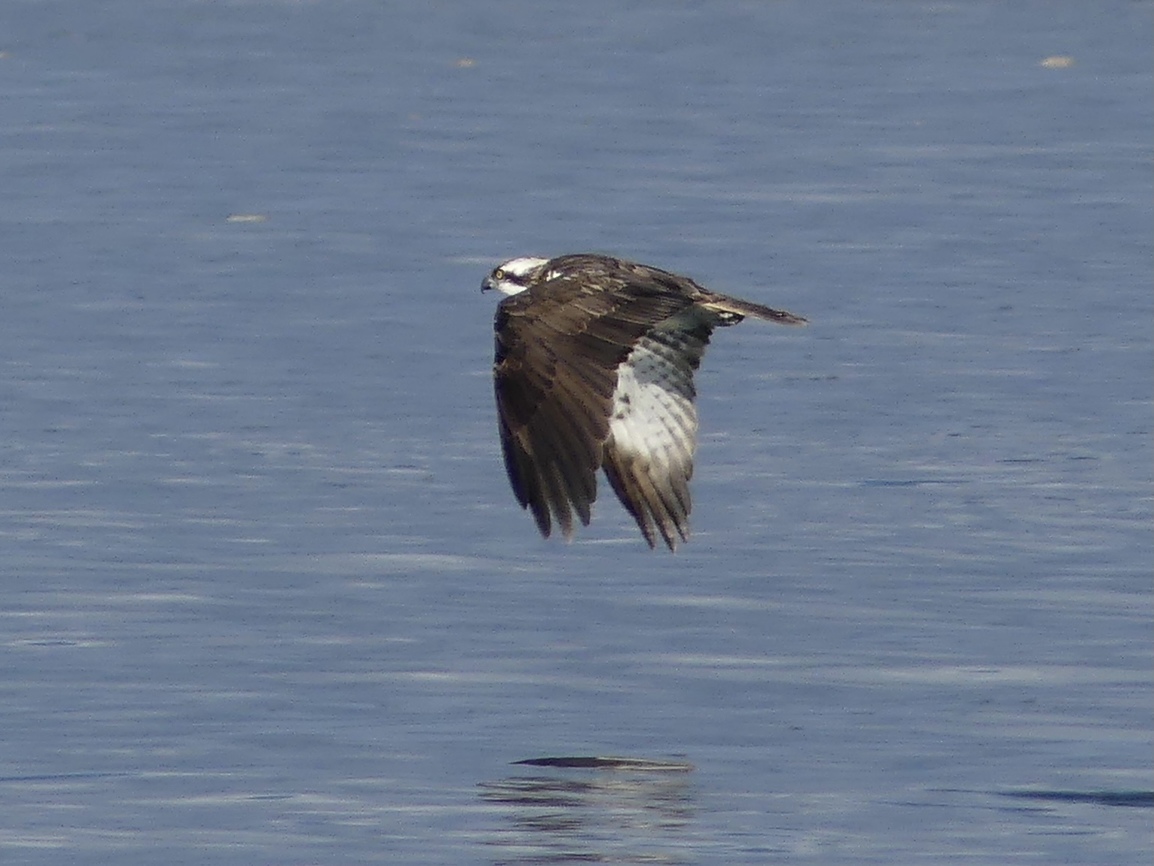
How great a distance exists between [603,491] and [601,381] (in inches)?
95.0

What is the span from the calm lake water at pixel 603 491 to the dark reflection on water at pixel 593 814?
15 millimetres

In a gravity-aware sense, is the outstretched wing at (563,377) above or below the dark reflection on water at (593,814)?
above

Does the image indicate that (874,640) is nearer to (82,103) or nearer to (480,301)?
(480,301)

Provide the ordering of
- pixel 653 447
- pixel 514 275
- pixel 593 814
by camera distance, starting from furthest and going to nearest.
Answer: pixel 514 275, pixel 653 447, pixel 593 814

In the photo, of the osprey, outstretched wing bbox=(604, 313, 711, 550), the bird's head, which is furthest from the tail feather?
the bird's head

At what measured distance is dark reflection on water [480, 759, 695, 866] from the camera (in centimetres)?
741

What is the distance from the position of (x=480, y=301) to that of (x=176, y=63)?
7.07 metres

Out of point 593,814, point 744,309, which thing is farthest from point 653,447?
point 593,814

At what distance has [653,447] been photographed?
30.1 ft

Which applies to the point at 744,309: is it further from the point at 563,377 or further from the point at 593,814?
the point at 593,814

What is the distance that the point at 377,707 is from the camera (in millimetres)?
8492

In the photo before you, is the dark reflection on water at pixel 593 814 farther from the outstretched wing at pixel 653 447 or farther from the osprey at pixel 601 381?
the outstretched wing at pixel 653 447

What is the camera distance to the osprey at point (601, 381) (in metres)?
8.32

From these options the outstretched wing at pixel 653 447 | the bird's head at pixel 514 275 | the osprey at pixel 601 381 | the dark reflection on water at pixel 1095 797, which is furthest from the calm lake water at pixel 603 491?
the bird's head at pixel 514 275
